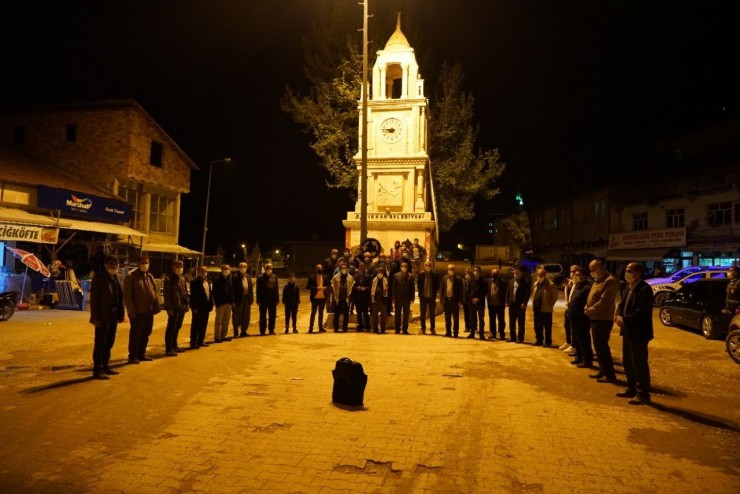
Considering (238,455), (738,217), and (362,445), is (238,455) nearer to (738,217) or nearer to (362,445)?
(362,445)

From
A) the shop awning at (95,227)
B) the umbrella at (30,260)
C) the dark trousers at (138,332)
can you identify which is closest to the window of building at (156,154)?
the shop awning at (95,227)

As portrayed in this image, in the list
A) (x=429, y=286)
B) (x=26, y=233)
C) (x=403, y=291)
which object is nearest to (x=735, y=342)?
(x=429, y=286)

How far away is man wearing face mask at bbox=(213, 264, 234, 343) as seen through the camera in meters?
11.0

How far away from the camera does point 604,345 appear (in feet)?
25.8

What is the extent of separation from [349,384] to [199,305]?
16.7 feet

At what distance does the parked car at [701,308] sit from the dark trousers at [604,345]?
6604 millimetres

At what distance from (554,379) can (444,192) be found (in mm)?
24047

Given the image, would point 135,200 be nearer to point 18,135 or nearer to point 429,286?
point 18,135

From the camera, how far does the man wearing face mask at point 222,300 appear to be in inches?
435

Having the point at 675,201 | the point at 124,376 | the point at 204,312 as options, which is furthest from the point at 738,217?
the point at 124,376

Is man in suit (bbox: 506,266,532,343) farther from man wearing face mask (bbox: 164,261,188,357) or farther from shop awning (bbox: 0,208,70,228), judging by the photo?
shop awning (bbox: 0,208,70,228)

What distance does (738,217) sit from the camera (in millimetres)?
29812

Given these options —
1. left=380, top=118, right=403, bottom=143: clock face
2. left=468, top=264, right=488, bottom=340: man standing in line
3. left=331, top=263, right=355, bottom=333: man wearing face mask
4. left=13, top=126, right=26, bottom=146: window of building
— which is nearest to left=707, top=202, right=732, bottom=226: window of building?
left=380, top=118, right=403, bottom=143: clock face

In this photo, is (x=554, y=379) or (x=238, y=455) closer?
(x=238, y=455)
